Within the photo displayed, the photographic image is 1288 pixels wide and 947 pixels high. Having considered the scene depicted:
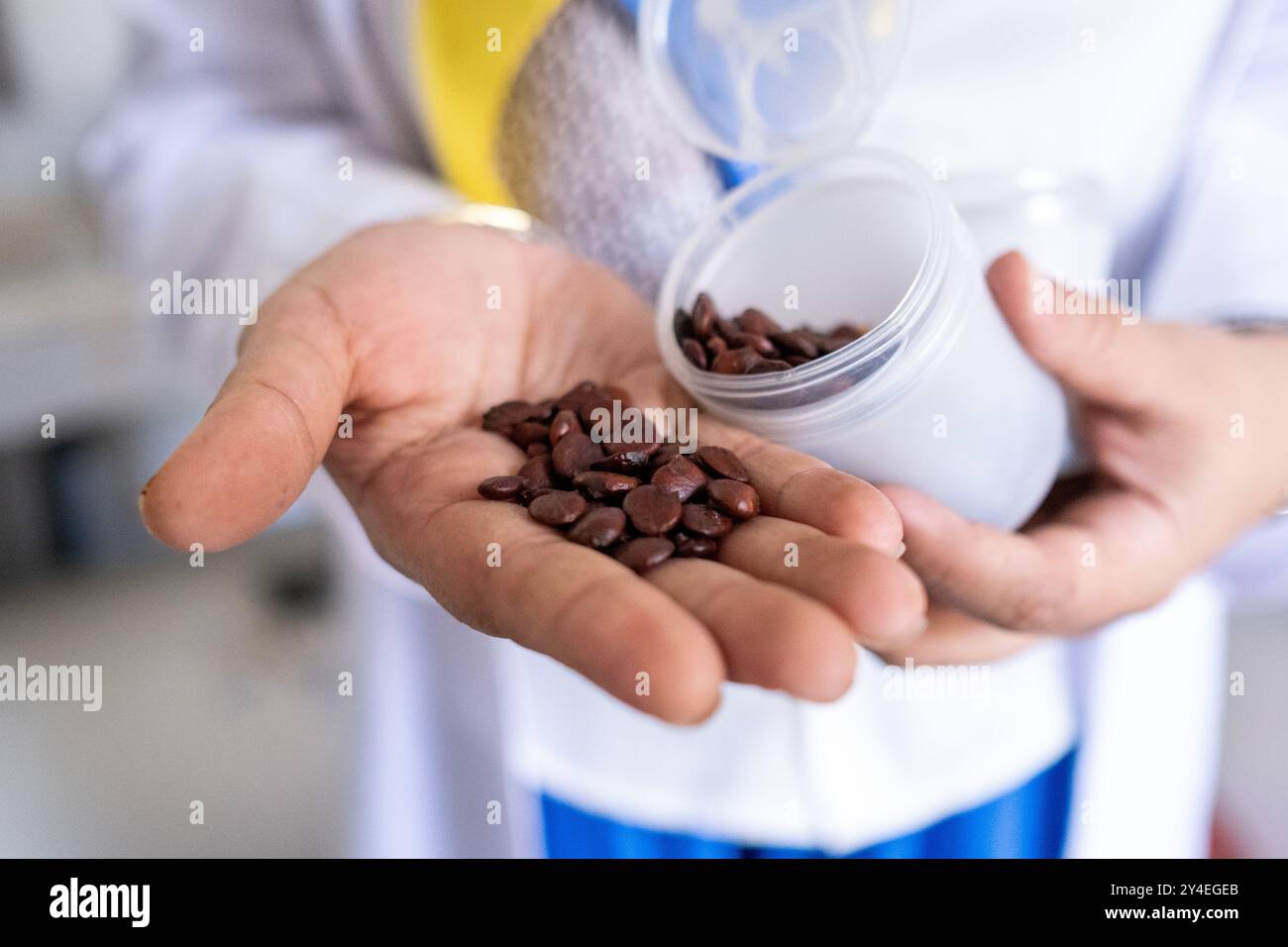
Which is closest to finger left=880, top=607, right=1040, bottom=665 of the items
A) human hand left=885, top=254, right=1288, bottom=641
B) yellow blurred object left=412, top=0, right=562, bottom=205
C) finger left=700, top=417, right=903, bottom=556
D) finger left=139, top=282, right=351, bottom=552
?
human hand left=885, top=254, right=1288, bottom=641

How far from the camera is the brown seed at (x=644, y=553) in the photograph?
57cm

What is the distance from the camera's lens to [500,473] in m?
0.67

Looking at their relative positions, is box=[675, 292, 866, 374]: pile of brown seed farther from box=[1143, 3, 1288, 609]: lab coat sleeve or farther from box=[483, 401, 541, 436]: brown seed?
box=[1143, 3, 1288, 609]: lab coat sleeve

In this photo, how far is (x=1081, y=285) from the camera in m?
0.91

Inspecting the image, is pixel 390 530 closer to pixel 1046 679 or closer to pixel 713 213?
pixel 713 213

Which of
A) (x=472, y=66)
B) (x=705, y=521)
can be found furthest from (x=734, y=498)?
(x=472, y=66)

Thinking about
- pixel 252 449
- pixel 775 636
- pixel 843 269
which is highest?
pixel 843 269

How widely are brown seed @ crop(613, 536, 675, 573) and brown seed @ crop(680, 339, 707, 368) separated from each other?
172 mm

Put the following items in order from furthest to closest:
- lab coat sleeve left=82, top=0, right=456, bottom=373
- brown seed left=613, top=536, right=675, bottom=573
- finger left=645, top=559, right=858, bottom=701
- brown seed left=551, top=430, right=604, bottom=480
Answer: lab coat sleeve left=82, top=0, right=456, bottom=373 → brown seed left=551, top=430, right=604, bottom=480 → brown seed left=613, top=536, right=675, bottom=573 → finger left=645, top=559, right=858, bottom=701

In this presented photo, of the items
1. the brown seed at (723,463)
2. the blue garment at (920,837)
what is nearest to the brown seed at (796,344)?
the brown seed at (723,463)

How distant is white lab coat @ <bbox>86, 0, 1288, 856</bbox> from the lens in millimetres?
887

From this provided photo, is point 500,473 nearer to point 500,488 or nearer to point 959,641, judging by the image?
point 500,488

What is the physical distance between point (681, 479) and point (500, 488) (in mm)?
109

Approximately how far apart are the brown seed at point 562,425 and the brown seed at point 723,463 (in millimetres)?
95
